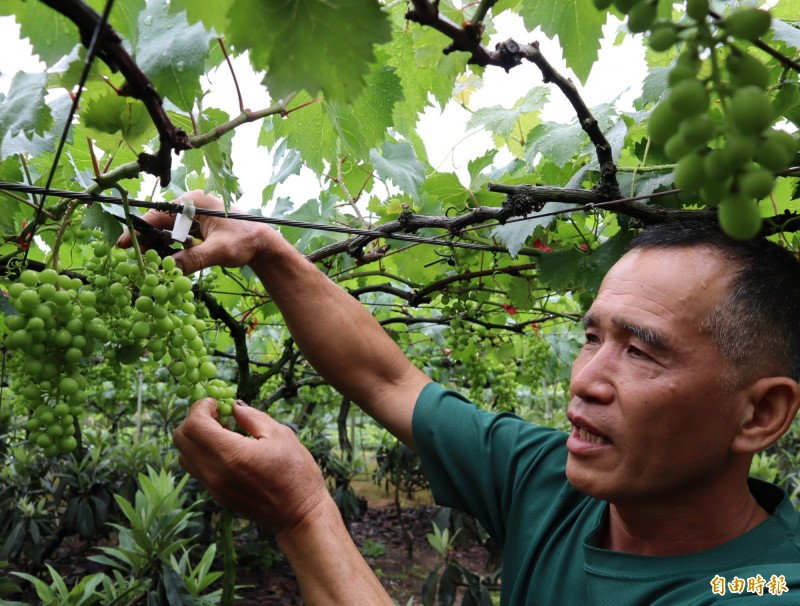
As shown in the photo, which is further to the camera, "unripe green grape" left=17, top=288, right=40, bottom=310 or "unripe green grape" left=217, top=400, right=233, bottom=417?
"unripe green grape" left=217, top=400, right=233, bottom=417

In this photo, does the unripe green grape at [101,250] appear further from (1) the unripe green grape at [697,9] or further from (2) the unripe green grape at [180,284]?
(1) the unripe green grape at [697,9]

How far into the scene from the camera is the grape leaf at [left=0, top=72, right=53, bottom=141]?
114cm

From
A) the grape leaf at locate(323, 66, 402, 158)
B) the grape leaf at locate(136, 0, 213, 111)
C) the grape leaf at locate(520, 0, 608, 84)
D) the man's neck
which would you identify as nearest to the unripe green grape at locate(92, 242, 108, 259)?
the grape leaf at locate(136, 0, 213, 111)

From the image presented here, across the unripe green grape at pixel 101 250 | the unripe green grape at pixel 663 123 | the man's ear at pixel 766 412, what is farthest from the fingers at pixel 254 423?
the unripe green grape at pixel 663 123

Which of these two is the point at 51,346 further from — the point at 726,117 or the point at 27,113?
the point at 726,117

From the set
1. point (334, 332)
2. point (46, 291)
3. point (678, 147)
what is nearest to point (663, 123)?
point (678, 147)

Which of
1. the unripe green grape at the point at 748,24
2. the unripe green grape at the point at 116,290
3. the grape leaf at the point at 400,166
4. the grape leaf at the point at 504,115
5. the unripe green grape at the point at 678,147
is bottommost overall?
the unripe green grape at the point at 678,147

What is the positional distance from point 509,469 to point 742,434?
64cm

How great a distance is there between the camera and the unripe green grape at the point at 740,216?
47cm

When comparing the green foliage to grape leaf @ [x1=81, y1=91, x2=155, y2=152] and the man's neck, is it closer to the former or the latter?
grape leaf @ [x1=81, y1=91, x2=155, y2=152]

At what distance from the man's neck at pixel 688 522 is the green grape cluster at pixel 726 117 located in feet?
3.50

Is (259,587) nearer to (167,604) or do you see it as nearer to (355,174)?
(167,604)

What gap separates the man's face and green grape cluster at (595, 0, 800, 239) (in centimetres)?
89

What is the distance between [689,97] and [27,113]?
3.61 feet
